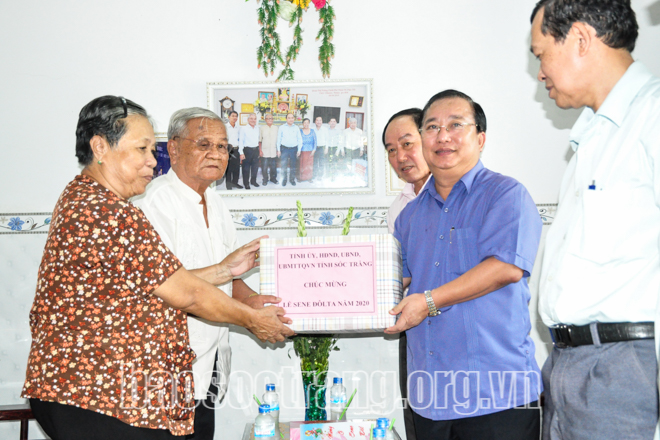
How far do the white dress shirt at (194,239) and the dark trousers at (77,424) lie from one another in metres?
0.76

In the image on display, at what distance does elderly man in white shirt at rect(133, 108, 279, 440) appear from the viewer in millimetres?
2375

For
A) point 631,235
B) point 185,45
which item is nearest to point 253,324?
point 631,235

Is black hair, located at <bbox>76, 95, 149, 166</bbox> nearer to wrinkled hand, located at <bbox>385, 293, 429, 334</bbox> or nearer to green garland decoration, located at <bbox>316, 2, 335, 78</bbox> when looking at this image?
wrinkled hand, located at <bbox>385, 293, 429, 334</bbox>

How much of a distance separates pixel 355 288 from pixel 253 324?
17.3 inches

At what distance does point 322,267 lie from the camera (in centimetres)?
205

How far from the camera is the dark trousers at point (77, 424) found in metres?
1.54

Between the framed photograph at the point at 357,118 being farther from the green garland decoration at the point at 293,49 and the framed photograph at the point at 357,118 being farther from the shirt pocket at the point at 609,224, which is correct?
the shirt pocket at the point at 609,224

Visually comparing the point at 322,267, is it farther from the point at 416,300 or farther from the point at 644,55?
the point at 644,55

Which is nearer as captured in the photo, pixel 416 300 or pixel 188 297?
pixel 188 297

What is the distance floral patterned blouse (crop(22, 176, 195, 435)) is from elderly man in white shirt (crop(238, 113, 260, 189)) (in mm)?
1722

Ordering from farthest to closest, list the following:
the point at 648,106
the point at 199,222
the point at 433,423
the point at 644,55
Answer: the point at 644,55 → the point at 199,222 → the point at 433,423 → the point at 648,106

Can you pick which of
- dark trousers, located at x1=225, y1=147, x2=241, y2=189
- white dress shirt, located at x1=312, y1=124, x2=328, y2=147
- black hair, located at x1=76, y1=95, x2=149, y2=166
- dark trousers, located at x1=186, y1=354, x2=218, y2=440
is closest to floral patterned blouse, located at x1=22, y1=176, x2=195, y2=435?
black hair, located at x1=76, y1=95, x2=149, y2=166

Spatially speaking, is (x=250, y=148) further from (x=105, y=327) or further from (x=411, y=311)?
(x=105, y=327)

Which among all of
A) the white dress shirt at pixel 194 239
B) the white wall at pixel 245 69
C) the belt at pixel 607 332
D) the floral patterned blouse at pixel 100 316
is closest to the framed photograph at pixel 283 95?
the white wall at pixel 245 69
